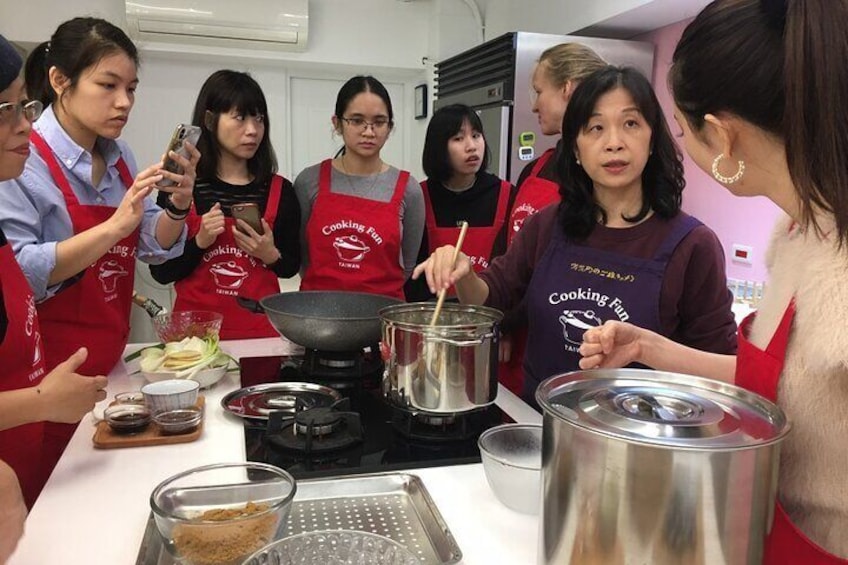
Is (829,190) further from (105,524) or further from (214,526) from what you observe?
(105,524)

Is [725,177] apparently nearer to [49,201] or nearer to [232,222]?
[49,201]

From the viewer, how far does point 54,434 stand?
1.40 meters

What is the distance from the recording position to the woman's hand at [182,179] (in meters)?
1.60

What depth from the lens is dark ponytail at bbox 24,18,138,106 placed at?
5.02ft

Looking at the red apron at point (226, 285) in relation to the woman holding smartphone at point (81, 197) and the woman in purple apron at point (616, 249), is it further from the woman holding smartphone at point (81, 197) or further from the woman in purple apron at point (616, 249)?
the woman in purple apron at point (616, 249)

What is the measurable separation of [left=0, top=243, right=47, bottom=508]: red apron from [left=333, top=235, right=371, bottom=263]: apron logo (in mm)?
1096

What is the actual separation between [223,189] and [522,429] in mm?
1481

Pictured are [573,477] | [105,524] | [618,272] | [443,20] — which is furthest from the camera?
[443,20]

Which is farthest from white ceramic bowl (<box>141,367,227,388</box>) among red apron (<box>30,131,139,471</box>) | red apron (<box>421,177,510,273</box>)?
red apron (<box>421,177,510,273</box>)

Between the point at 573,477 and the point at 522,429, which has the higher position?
the point at 573,477

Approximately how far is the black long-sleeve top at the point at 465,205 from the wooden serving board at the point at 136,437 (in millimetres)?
1284

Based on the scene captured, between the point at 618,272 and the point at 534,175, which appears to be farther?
the point at 534,175

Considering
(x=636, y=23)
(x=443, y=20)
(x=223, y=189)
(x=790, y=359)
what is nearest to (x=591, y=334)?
(x=790, y=359)

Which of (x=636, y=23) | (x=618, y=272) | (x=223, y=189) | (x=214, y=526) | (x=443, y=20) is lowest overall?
(x=214, y=526)
